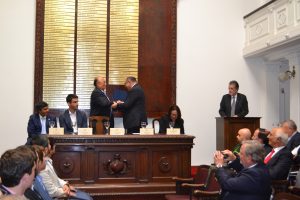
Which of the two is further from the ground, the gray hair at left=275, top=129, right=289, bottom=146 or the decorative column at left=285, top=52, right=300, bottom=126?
the decorative column at left=285, top=52, right=300, bottom=126

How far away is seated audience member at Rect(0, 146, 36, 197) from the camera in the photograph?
2.39m

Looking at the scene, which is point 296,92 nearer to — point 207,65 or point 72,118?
point 207,65

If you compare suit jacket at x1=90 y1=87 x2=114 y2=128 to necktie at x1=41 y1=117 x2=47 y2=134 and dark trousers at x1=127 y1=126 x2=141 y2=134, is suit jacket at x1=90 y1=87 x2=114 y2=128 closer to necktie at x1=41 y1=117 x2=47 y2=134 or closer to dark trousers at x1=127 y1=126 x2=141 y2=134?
dark trousers at x1=127 y1=126 x2=141 y2=134

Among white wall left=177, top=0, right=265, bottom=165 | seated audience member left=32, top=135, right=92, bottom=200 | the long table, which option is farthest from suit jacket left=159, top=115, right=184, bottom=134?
seated audience member left=32, top=135, right=92, bottom=200

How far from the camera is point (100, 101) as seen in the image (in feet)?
22.2

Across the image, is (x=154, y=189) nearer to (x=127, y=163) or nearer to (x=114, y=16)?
(x=127, y=163)

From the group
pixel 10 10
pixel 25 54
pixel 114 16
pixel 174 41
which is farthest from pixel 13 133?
pixel 174 41

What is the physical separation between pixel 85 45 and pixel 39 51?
0.96m

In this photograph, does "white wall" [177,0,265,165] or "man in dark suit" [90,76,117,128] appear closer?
"man in dark suit" [90,76,117,128]

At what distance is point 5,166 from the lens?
2406 mm

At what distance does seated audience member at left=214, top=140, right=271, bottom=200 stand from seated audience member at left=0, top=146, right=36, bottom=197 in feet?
5.82

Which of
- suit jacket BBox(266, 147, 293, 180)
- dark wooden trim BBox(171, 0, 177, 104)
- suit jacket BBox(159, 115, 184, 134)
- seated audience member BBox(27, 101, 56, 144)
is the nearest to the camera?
suit jacket BBox(266, 147, 293, 180)

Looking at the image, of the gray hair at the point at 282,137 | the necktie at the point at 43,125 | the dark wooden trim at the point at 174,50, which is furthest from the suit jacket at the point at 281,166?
the dark wooden trim at the point at 174,50

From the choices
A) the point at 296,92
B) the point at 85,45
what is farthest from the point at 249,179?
the point at 85,45
